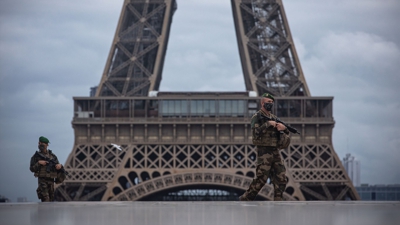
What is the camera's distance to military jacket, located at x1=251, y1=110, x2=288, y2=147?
1695 cm

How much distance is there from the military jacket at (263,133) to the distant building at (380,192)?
6821 centimetres

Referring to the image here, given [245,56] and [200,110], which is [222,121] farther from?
[245,56]

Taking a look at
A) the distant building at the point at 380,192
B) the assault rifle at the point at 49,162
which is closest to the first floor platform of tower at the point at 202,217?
the assault rifle at the point at 49,162

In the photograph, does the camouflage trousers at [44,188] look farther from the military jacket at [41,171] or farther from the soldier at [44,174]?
the military jacket at [41,171]

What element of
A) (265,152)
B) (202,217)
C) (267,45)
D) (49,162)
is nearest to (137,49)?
(267,45)

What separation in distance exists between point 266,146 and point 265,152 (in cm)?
14

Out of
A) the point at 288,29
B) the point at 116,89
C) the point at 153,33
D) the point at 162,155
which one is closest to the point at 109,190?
the point at 162,155

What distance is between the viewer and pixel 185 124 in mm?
62031

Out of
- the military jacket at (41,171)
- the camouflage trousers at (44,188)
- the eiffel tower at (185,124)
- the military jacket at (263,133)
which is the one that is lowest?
the camouflage trousers at (44,188)

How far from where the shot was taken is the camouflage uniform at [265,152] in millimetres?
16969

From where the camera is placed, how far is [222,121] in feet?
204

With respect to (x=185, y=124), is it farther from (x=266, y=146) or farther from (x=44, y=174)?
(x=266, y=146)

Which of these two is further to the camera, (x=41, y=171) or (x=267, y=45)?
(x=267, y=45)

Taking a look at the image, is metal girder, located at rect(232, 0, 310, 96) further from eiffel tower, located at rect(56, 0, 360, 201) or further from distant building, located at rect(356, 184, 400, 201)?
distant building, located at rect(356, 184, 400, 201)
